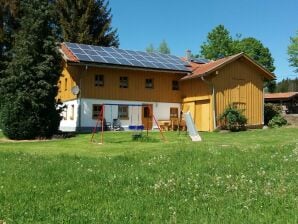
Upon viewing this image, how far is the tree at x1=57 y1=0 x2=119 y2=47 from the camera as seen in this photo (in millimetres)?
54750

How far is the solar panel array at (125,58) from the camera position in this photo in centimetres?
3759

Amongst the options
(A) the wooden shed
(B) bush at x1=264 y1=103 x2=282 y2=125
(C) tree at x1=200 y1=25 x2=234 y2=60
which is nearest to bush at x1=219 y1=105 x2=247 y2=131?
(A) the wooden shed

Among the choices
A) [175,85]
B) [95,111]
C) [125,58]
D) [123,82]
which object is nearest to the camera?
[95,111]

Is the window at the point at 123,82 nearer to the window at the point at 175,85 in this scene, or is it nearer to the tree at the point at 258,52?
the window at the point at 175,85

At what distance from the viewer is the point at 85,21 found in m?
54.8

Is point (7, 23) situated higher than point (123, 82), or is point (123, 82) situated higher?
point (7, 23)

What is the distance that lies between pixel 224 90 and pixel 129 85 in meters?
7.76

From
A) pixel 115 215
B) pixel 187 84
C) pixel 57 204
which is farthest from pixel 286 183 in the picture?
pixel 187 84

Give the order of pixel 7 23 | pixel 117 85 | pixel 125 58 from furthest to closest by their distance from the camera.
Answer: pixel 7 23 < pixel 125 58 < pixel 117 85

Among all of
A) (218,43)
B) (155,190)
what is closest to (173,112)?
(155,190)

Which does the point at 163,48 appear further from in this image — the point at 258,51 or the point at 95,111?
the point at 95,111

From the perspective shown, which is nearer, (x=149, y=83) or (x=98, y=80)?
(x=98, y=80)

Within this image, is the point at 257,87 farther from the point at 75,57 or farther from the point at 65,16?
the point at 65,16

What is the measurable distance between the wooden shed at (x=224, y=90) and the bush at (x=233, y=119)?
3.25 feet
